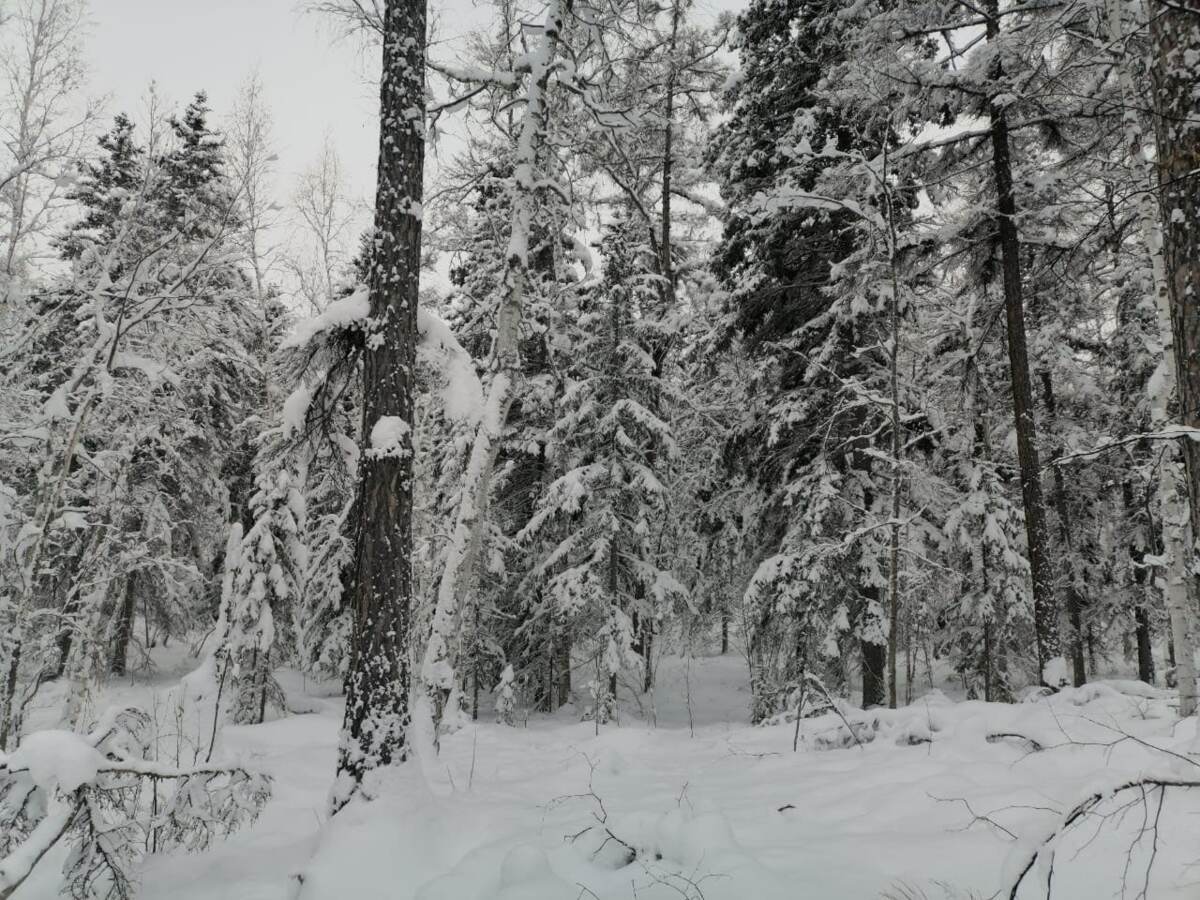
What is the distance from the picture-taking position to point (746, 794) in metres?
4.93

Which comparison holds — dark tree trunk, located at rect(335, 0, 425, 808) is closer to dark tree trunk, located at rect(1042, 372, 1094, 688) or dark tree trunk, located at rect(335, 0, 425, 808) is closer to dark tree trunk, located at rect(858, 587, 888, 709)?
dark tree trunk, located at rect(858, 587, 888, 709)

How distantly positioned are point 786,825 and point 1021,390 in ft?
27.9

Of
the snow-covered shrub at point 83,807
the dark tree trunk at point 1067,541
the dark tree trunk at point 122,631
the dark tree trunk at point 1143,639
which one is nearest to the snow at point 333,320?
the snow-covered shrub at point 83,807

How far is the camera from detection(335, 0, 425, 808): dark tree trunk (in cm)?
465

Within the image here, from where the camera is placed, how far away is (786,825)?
4.00 m

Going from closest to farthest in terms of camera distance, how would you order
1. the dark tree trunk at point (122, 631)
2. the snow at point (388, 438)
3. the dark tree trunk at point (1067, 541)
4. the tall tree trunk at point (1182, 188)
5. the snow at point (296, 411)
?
1. the tall tree trunk at point (1182, 188)
2. the snow at point (388, 438)
3. the snow at point (296, 411)
4. the dark tree trunk at point (1067, 541)
5. the dark tree trunk at point (122, 631)

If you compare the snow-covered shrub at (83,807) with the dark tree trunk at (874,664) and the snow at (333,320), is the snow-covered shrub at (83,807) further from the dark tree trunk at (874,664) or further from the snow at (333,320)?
the dark tree trunk at (874,664)

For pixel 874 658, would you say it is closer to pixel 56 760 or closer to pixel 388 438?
pixel 388 438

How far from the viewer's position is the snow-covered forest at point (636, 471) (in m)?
3.52

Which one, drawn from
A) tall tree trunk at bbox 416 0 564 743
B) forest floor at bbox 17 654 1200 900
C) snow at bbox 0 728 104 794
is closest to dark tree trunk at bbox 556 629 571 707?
forest floor at bbox 17 654 1200 900

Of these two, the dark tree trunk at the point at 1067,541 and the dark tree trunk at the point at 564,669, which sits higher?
the dark tree trunk at the point at 1067,541

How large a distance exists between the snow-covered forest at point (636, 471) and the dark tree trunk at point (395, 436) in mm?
31

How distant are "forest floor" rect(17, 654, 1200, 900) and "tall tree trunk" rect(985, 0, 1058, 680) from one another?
8.45ft

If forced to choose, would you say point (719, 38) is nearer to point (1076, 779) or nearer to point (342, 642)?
point (1076, 779)
